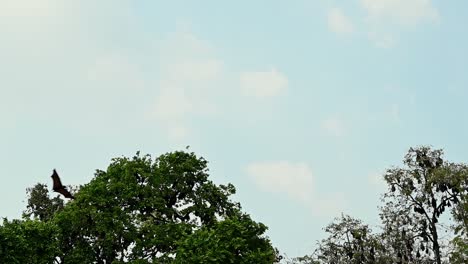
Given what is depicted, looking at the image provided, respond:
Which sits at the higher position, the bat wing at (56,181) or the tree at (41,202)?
the tree at (41,202)

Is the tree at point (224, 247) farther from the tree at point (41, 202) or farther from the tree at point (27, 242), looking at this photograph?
the tree at point (41, 202)

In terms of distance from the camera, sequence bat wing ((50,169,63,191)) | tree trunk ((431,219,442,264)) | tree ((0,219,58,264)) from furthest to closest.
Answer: tree trunk ((431,219,442,264)) < bat wing ((50,169,63,191)) < tree ((0,219,58,264))

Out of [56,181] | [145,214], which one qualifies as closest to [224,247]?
[145,214]

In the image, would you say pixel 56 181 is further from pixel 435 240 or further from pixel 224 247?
pixel 435 240

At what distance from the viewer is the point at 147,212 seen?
1366 inches

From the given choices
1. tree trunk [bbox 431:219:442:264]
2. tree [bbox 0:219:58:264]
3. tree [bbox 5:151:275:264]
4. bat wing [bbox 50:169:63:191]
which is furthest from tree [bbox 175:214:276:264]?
tree trunk [bbox 431:219:442:264]

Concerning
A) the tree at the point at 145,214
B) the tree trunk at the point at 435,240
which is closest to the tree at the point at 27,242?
the tree at the point at 145,214

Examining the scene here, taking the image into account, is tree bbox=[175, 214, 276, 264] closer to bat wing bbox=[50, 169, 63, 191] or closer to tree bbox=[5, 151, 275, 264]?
tree bbox=[5, 151, 275, 264]

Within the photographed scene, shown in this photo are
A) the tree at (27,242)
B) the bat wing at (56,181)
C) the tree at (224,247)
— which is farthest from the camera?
the bat wing at (56,181)

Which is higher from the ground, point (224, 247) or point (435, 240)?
point (435, 240)

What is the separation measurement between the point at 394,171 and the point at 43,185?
3192 cm

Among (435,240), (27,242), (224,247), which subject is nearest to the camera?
(224,247)

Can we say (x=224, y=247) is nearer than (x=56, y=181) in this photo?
Yes

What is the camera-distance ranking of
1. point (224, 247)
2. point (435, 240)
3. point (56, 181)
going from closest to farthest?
point (224, 247), point (56, 181), point (435, 240)
